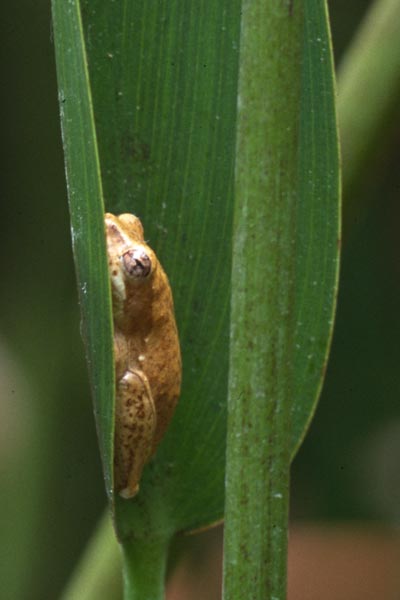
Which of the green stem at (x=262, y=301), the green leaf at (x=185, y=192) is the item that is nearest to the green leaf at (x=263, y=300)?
the green stem at (x=262, y=301)

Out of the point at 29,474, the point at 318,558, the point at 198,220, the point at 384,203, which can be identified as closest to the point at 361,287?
the point at 384,203

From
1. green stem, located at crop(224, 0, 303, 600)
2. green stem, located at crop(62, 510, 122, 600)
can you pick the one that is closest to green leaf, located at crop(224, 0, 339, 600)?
green stem, located at crop(224, 0, 303, 600)

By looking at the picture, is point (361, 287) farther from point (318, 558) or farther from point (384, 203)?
point (318, 558)

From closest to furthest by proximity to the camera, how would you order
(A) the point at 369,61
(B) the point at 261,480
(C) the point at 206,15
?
(B) the point at 261,480, (C) the point at 206,15, (A) the point at 369,61

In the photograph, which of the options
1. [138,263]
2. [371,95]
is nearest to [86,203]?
[138,263]

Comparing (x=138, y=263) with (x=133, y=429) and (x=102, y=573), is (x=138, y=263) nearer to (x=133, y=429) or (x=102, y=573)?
(x=133, y=429)

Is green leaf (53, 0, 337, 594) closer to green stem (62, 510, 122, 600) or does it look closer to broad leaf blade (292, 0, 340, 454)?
broad leaf blade (292, 0, 340, 454)
